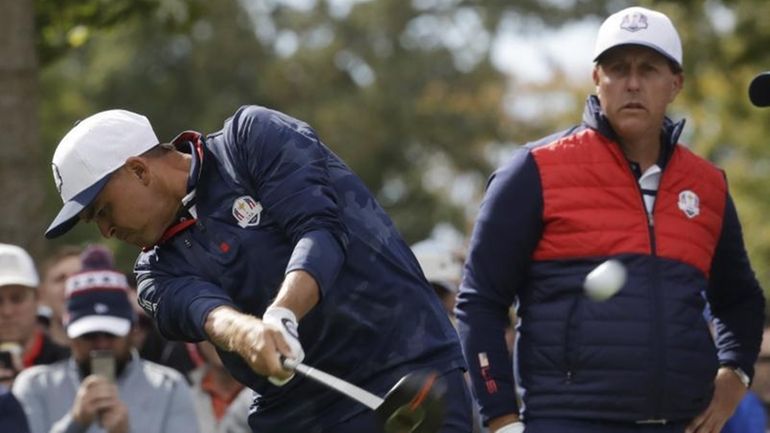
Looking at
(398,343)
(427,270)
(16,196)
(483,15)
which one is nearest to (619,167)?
(398,343)

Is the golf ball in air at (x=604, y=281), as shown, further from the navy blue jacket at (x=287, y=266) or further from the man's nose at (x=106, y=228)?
→ the man's nose at (x=106, y=228)

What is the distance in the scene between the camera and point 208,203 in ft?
22.0

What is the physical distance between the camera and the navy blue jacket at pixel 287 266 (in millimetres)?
6543

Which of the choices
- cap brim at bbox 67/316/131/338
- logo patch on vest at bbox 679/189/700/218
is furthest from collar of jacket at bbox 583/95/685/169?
cap brim at bbox 67/316/131/338

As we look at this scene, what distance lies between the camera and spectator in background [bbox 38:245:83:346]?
12.1 meters

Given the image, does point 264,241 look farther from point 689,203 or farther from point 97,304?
point 97,304

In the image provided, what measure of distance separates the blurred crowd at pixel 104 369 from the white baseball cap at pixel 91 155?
312cm

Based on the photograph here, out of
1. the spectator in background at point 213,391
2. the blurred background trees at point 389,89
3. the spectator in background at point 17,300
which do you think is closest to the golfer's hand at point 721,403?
the spectator in background at point 213,391

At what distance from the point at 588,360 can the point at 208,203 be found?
1405 mm

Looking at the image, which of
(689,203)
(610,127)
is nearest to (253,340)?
(610,127)

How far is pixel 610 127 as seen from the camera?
739 centimetres

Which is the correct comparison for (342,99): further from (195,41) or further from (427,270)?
(427,270)

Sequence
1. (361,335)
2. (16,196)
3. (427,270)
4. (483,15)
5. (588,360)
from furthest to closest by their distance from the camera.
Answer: (483,15) → (16,196) → (427,270) → (588,360) → (361,335)

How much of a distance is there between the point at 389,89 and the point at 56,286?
3162 cm
